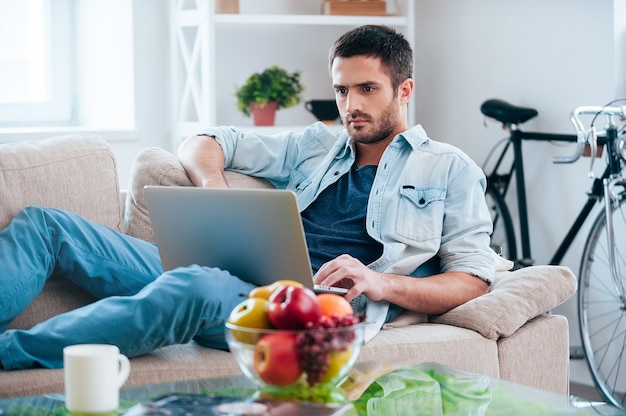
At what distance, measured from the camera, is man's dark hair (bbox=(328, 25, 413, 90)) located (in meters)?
2.43

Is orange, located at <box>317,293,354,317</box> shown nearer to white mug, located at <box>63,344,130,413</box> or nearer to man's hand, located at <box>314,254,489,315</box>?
white mug, located at <box>63,344,130,413</box>

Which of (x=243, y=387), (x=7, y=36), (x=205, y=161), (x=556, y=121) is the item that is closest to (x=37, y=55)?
(x=7, y=36)

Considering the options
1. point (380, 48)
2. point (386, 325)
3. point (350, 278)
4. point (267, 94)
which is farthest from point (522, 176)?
point (350, 278)

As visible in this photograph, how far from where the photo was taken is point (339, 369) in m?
1.38

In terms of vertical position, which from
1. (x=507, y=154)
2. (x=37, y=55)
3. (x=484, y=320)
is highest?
(x=37, y=55)

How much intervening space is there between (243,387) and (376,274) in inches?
23.4

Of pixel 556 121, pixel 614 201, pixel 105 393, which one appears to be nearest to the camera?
pixel 105 393

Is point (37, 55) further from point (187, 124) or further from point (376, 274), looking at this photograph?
point (376, 274)

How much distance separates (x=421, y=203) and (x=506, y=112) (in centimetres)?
136

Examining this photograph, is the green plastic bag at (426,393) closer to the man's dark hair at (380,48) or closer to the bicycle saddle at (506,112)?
the man's dark hair at (380,48)

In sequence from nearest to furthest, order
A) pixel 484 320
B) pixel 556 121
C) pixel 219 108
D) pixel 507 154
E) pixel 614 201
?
pixel 484 320
pixel 614 201
pixel 556 121
pixel 507 154
pixel 219 108

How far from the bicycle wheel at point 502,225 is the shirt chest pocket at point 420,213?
51.0 inches

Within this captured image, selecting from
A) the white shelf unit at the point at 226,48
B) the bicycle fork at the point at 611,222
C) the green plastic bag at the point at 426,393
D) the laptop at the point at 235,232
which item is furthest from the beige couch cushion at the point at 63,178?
the bicycle fork at the point at 611,222

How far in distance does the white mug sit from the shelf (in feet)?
8.06
